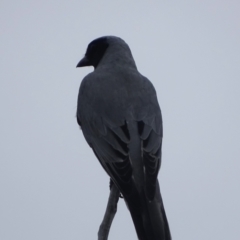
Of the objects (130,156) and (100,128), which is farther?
(100,128)

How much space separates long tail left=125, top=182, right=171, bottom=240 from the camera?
5.26m

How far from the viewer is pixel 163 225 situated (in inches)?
212

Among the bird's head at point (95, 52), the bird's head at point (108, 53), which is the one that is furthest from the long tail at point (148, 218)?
the bird's head at point (95, 52)

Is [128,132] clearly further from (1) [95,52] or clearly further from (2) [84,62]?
(2) [84,62]

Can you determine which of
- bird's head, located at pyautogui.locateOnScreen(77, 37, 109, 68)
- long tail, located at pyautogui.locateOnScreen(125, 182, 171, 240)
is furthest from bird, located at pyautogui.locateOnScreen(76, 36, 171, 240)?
bird's head, located at pyautogui.locateOnScreen(77, 37, 109, 68)

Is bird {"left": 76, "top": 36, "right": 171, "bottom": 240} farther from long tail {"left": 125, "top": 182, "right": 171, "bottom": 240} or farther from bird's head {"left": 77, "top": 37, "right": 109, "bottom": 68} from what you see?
bird's head {"left": 77, "top": 37, "right": 109, "bottom": 68}

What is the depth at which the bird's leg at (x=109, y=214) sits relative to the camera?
16.2ft

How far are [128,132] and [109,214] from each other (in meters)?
1.25

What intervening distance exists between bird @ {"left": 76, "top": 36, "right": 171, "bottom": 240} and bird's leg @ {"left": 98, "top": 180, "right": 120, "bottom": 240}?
0.09 meters

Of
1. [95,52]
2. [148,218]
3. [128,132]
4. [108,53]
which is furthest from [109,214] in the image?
[95,52]

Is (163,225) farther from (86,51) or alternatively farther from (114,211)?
(86,51)

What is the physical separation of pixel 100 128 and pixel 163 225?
159 cm

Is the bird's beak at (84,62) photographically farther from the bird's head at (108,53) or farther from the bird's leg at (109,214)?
the bird's leg at (109,214)

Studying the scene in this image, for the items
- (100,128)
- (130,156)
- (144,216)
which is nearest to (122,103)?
(100,128)
